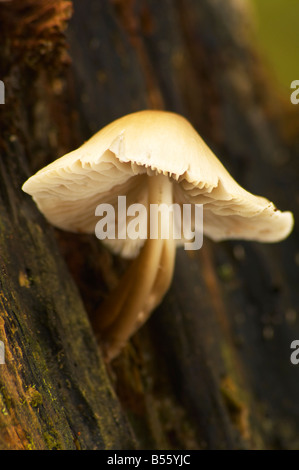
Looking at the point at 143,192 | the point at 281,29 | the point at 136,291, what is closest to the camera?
the point at 136,291

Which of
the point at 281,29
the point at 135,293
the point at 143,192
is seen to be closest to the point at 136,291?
the point at 135,293

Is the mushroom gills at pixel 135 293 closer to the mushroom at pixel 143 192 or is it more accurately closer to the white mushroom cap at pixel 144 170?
the mushroom at pixel 143 192

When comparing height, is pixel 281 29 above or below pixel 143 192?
above

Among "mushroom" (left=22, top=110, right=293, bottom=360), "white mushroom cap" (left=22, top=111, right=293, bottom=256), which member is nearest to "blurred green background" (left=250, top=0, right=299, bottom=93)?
"mushroom" (left=22, top=110, right=293, bottom=360)

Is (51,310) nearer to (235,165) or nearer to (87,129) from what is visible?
(87,129)

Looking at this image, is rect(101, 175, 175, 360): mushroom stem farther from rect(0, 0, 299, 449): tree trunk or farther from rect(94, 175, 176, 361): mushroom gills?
rect(0, 0, 299, 449): tree trunk

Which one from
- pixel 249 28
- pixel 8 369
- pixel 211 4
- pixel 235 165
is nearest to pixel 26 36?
pixel 8 369

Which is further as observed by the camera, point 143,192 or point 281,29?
point 281,29

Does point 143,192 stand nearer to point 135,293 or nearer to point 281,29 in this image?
point 135,293
